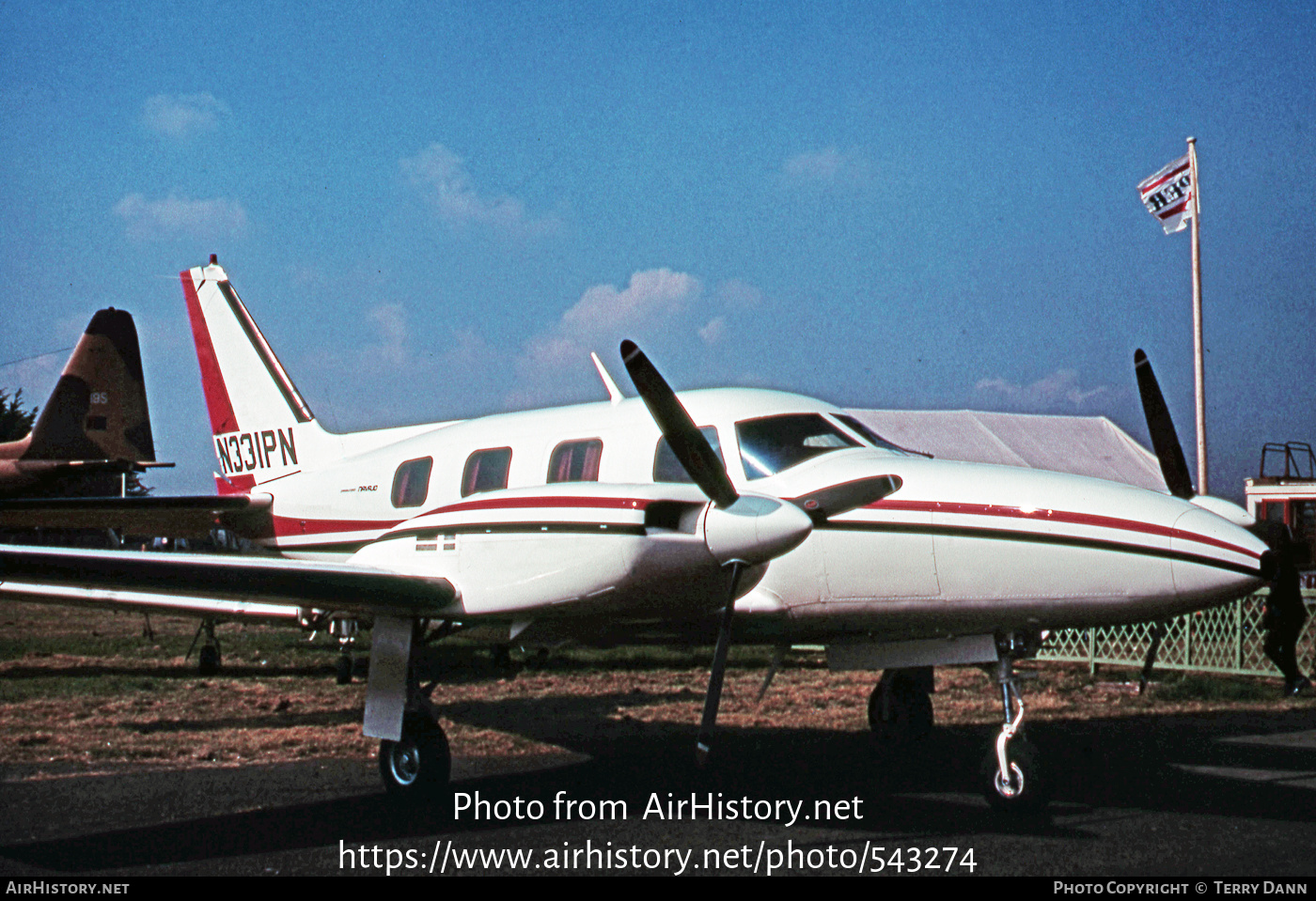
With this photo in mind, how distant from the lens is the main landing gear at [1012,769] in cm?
715

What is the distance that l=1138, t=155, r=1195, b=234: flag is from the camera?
23.6 meters

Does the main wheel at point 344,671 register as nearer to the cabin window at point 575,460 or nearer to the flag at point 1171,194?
the cabin window at point 575,460

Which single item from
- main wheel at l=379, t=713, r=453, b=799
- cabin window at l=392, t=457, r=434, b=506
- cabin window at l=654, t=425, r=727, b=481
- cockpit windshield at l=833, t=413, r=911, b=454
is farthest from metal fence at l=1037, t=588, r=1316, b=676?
main wheel at l=379, t=713, r=453, b=799

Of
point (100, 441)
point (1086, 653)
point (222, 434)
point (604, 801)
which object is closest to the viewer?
point (604, 801)

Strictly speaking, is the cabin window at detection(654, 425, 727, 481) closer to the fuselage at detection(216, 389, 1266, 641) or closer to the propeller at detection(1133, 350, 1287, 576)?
the fuselage at detection(216, 389, 1266, 641)

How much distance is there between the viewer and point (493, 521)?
24.6 feet

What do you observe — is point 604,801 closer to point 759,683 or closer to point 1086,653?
point 759,683

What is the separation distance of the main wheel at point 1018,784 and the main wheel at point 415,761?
371 cm

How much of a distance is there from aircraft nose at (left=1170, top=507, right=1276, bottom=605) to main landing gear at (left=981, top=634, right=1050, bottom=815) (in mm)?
1261

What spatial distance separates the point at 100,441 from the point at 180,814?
63.1ft

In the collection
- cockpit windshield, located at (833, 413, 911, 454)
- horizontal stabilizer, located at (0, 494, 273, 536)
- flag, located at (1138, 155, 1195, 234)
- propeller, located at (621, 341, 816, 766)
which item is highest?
flag, located at (1138, 155, 1195, 234)

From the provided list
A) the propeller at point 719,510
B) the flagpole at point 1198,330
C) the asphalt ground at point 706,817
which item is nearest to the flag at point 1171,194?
the flagpole at point 1198,330
